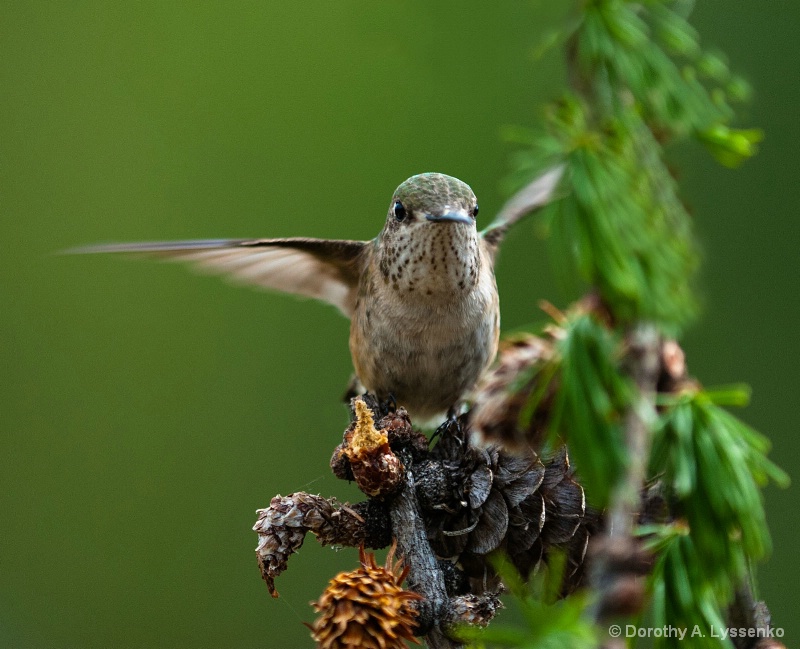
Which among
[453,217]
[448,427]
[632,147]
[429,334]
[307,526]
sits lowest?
[307,526]

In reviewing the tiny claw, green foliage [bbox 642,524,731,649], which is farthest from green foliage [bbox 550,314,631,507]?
the tiny claw

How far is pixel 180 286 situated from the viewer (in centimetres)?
443

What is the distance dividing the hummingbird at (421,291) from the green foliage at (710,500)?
1.31 metres

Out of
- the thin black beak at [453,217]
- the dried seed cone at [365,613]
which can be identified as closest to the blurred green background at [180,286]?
the thin black beak at [453,217]

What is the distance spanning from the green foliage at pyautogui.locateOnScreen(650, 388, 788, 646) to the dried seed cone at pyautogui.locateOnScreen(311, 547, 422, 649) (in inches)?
13.6

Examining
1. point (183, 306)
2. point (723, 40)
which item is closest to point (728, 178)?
point (723, 40)

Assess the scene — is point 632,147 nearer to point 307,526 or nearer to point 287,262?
point 307,526

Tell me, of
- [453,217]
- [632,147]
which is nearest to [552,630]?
[632,147]

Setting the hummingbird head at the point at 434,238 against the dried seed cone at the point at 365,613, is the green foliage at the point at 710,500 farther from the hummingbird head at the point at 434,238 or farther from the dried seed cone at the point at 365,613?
the hummingbird head at the point at 434,238

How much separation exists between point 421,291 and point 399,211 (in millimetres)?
229

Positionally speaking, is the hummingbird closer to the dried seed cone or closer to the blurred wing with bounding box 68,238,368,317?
the blurred wing with bounding box 68,238,368,317

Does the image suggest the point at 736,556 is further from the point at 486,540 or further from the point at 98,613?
the point at 98,613

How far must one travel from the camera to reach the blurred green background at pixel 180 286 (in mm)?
4148

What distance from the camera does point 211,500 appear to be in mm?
4250
